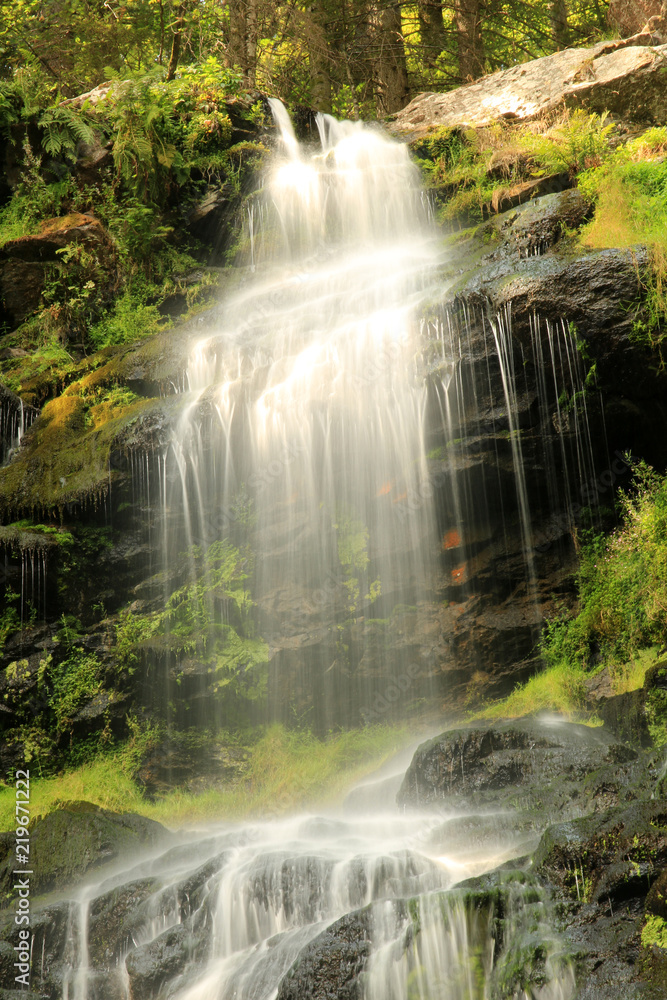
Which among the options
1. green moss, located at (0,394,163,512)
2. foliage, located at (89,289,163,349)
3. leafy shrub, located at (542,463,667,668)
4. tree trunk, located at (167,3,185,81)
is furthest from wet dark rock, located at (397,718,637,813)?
tree trunk, located at (167,3,185,81)

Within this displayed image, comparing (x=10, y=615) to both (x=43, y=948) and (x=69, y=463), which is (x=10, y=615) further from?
(x=43, y=948)

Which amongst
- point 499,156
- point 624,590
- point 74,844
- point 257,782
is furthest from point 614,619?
point 499,156

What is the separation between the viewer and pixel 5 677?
9539 millimetres

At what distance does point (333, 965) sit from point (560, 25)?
2136cm

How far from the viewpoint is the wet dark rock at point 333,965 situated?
13.6 feet

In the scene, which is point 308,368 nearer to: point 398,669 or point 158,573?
point 158,573

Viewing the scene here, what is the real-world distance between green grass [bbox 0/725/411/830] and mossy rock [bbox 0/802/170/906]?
3.42 ft

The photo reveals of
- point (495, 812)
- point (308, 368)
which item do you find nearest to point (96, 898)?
point (495, 812)

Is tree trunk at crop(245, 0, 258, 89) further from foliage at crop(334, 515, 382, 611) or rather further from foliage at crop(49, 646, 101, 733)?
foliage at crop(49, 646, 101, 733)

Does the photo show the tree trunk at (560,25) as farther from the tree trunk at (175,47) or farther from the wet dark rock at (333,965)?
the wet dark rock at (333,965)

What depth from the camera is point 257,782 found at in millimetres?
9000

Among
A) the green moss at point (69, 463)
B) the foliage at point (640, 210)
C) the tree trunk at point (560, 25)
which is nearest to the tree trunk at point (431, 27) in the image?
the tree trunk at point (560, 25)

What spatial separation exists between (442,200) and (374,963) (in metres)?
12.6

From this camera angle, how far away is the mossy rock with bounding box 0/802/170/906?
6.82 m
